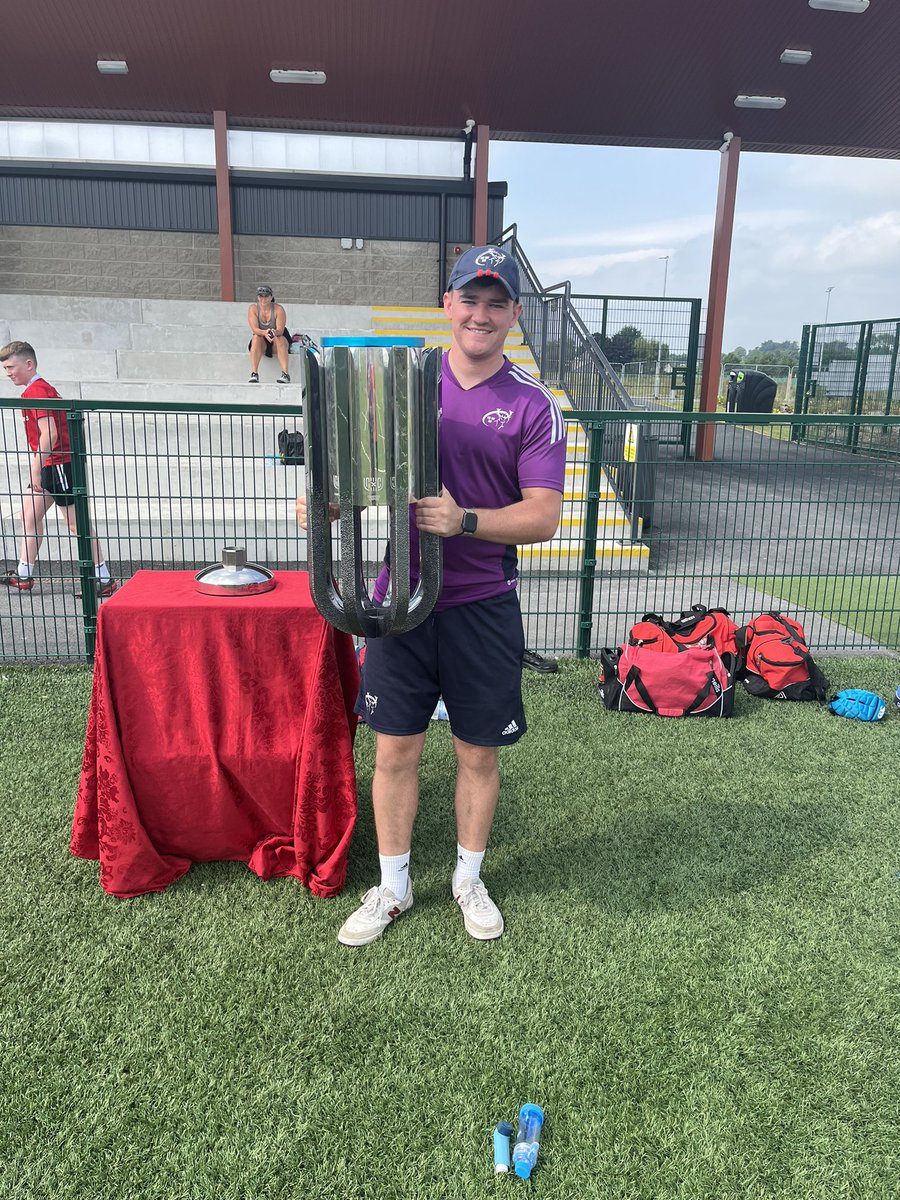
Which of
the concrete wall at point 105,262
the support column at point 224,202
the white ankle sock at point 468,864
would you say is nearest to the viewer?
the white ankle sock at point 468,864

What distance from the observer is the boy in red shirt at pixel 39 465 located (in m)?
4.88

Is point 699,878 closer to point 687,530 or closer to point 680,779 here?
point 680,779

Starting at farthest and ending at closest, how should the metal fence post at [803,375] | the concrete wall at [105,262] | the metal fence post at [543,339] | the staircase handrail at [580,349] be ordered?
the metal fence post at [803,375]
the concrete wall at [105,262]
the metal fence post at [543,339]
the staircase handrail at [580,349]

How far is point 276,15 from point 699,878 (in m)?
10.4

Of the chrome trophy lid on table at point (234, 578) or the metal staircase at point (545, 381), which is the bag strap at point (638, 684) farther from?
the chrome trophy lid on table at point (234, 578)

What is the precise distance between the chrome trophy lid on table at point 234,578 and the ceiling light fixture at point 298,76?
10.5m

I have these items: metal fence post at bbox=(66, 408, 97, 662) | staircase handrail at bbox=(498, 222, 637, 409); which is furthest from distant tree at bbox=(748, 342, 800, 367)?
metal fence post at bbox=(66, 408, 97, 662)

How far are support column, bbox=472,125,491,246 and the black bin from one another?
7406 millimetres

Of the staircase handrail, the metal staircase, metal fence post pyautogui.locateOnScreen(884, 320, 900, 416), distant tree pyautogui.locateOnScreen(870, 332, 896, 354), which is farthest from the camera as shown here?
distant tree pyautogui.locateOnScreen(870, 332, 896, 354)

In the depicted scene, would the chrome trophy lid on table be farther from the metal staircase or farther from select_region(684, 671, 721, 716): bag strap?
the metal staircase

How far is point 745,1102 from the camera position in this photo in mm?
2021

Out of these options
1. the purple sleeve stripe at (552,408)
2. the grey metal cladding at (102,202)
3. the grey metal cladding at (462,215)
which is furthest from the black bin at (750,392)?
the purple sleeve stripe at (552,408)

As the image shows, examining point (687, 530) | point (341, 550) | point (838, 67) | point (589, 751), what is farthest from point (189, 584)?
point (838, 67)

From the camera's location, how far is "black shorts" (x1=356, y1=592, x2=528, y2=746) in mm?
2379
